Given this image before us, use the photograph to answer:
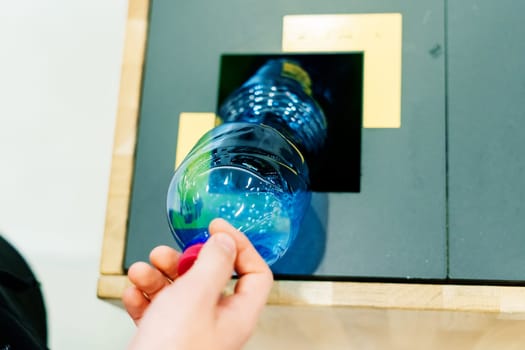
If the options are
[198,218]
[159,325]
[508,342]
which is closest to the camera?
[159,325]

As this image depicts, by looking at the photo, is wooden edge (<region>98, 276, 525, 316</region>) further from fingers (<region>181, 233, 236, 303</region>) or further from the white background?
the white background

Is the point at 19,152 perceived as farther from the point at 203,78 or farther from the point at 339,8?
the point at 339,8

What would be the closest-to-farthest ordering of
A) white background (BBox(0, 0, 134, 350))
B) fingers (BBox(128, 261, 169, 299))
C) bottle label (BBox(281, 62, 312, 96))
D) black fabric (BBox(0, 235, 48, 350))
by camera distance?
fingers (BBox(128, 261, 169, 299)), black fabric (BBox(0, 235, 48, 350)), bottle label (BBox(281, 62, 312, 96)), white background (BBox(0, 0, 134, 350))

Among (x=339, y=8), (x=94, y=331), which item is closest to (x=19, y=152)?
(x=94, y=331)

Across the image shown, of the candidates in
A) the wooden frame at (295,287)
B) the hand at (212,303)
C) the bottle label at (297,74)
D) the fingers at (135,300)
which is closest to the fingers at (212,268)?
the hand at (212,303)

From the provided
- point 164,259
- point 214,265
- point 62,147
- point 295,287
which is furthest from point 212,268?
point 62,147

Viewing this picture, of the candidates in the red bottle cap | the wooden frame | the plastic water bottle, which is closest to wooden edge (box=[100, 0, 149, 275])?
the wooden frame

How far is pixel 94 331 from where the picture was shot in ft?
3.15

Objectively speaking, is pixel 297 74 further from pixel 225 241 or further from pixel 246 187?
pixel 225 241

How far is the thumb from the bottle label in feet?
1.18

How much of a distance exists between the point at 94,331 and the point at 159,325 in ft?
2.00

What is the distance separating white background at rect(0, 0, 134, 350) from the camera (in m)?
0.96

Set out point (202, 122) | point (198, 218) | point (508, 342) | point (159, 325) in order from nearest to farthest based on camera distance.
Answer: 1. point (159, 325)
2. point (198, 218)
3. point (202, 122)
4. point (508, 342)

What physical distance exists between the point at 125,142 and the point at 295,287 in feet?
0.83
